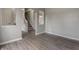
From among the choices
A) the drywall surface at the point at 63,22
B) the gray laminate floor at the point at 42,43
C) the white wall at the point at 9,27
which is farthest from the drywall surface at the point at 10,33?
the drywall surface at the point at 63,22

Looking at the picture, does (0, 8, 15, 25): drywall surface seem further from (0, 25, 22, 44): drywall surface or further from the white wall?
(0, 25, 22, 44): drywall surface

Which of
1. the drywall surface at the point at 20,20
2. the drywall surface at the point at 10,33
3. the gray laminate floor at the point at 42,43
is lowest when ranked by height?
the gray laminate floor at the point at 42,43

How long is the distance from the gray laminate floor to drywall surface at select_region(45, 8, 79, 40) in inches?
5.2

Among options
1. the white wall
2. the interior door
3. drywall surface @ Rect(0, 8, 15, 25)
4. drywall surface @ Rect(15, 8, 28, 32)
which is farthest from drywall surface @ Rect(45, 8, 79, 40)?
drywall surface @ Rect(0, 8, 15, 25)

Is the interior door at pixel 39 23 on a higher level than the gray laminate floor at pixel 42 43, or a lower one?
higher

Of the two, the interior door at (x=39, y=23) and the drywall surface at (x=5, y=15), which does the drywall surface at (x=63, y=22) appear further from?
the drywall surface at (x=5, y=15)

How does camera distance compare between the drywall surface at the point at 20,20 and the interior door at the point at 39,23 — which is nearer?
the drywall surface at the point at 20,20

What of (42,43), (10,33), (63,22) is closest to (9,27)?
(10,33)

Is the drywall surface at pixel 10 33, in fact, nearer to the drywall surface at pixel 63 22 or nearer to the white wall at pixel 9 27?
the white wall at pixel 9 27

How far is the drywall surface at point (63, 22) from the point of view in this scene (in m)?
1.89

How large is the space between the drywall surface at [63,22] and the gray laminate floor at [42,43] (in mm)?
133

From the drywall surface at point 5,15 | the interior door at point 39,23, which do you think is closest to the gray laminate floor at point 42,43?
the interior door at point 39,23

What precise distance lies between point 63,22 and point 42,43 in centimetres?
69
